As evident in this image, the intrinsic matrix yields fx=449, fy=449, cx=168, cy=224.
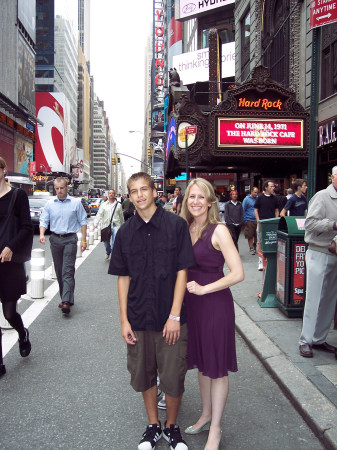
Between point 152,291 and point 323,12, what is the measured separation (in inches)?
142

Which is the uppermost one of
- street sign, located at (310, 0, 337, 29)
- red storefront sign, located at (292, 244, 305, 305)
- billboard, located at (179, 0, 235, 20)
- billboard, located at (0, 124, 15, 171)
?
billboard, located at (179, 0, 235, 20)

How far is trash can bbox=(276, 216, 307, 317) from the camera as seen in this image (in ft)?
19.0

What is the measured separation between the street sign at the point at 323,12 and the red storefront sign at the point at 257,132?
1131 centimetres

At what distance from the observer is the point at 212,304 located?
2.92 meters

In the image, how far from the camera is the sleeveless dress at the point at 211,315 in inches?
114

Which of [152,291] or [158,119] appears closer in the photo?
[152,291]

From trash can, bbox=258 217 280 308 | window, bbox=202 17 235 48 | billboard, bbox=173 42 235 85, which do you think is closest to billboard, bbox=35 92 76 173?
billboard, bbox=173 42 235 85

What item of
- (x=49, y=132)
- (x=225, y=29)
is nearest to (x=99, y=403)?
(x=225, y=29)

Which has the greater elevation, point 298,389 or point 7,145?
point 7,145

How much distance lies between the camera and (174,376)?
112 inches

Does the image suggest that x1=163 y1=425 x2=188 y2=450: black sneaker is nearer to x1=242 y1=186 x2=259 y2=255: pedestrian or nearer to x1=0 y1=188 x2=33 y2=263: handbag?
x1=0 y1=188 x2=33 y2=263: handbag

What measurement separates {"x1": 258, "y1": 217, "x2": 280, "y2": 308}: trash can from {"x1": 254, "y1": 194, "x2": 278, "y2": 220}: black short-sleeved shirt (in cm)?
456

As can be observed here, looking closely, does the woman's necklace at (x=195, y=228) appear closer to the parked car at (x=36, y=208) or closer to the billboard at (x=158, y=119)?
the parked car at (x=36, y=208)

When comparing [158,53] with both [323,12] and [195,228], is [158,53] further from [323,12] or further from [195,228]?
[195,228]
